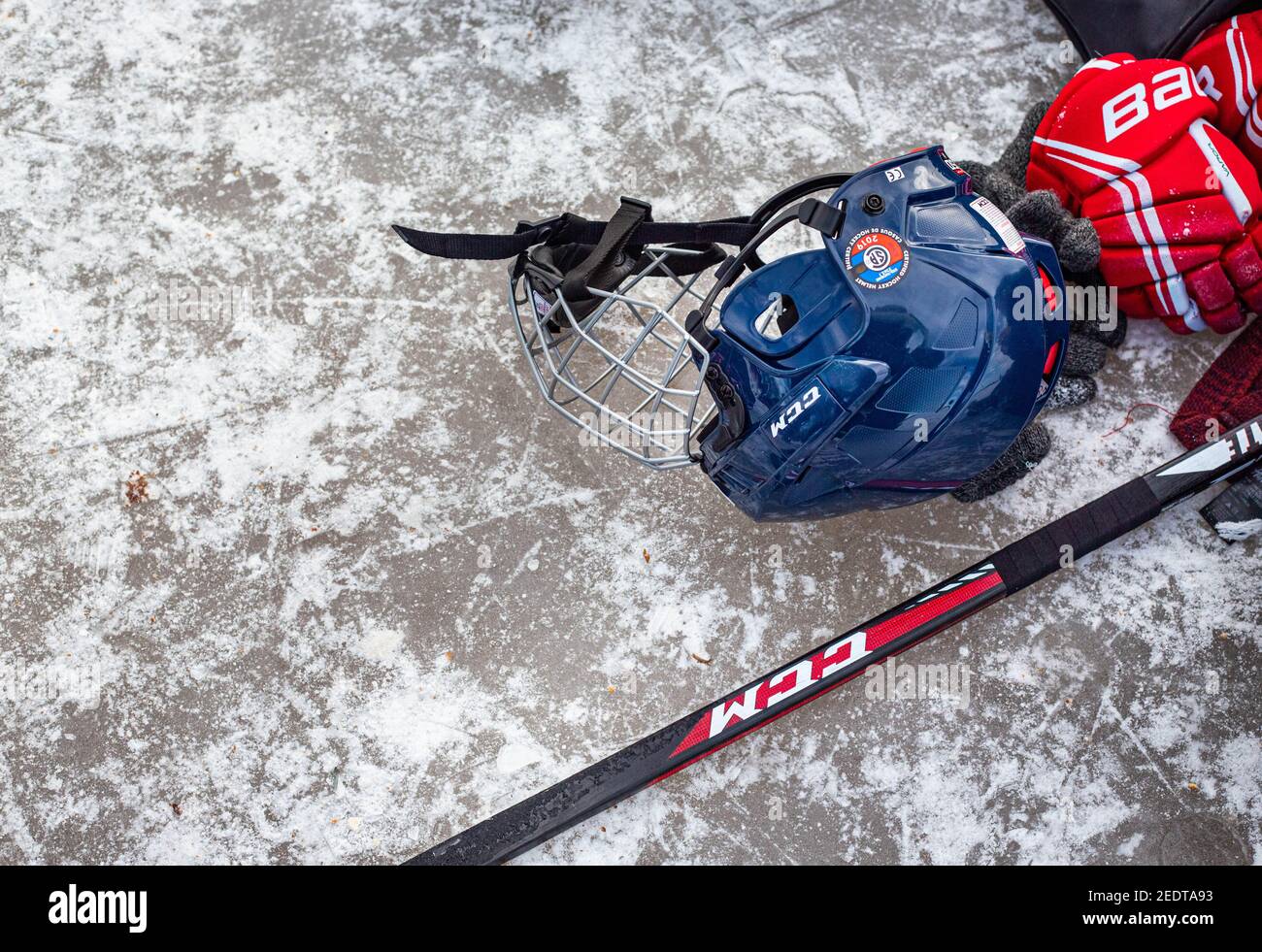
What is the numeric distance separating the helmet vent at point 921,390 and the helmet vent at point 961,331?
0.17 feet

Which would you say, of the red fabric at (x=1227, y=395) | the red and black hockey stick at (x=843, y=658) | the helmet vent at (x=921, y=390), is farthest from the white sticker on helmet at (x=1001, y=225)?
the red fabric at (x=1227, y=395)

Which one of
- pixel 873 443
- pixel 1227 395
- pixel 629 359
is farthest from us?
pixel 1227 395

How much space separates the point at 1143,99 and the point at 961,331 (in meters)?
1.12

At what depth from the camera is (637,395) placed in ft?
9.64

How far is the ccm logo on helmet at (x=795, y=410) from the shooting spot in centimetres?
215

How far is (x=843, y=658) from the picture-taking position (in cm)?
261

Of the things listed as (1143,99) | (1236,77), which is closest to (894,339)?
(1143,99)

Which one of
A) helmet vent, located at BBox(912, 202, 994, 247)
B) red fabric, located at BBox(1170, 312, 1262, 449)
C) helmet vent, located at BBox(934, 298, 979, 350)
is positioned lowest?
red fabric, located at BBox(1170, 312, 1262, 449)

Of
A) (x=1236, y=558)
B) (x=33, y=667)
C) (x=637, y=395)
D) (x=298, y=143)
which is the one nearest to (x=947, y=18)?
(x=637, y=395)

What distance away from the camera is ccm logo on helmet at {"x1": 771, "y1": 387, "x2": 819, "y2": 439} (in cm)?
215

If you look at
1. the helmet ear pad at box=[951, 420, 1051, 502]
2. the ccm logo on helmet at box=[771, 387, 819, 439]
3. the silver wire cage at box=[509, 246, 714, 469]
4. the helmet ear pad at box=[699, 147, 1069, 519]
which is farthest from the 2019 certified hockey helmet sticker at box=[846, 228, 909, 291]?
the helmet ear pad at box=[951, 420, 1051, 502]

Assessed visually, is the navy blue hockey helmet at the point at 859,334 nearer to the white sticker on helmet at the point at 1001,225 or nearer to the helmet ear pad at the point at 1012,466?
the white sticker on helmet at the point at 1001,225

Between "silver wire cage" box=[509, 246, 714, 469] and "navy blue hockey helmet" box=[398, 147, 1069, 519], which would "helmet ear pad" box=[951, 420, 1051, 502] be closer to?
"navy blue hockey helmet" box=[398, 147, 1069, 519]

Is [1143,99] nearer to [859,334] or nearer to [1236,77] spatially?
[1236,77]
